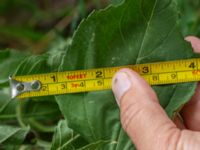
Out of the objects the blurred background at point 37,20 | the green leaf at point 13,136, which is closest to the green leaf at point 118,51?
the green leaf at point 13,136

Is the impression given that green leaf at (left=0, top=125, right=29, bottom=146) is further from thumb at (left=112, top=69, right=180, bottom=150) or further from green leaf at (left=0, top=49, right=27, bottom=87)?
thumb at (left=112, top=69, right=180, bottom=150)

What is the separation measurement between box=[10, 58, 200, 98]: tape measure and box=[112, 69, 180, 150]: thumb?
0.24 ft

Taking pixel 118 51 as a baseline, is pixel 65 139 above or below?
below

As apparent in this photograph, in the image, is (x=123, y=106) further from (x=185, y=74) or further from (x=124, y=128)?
(x=185, y=74)

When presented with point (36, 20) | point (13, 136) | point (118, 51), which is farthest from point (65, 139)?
point (36, 20)

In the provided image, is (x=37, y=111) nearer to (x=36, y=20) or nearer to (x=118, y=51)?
(x=118, y=51)

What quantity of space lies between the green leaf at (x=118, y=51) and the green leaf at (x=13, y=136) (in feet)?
0.42

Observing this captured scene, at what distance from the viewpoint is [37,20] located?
1.89 metres

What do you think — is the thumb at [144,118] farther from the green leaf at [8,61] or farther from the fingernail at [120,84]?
the green leaf at [8,61]

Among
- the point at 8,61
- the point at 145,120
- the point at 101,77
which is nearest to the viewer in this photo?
the point at 145,120

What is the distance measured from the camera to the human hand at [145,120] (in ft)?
2.38

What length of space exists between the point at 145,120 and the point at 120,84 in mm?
95

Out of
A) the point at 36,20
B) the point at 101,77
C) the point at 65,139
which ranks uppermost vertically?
the point at 36,20

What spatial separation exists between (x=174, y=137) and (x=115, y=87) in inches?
5.9
